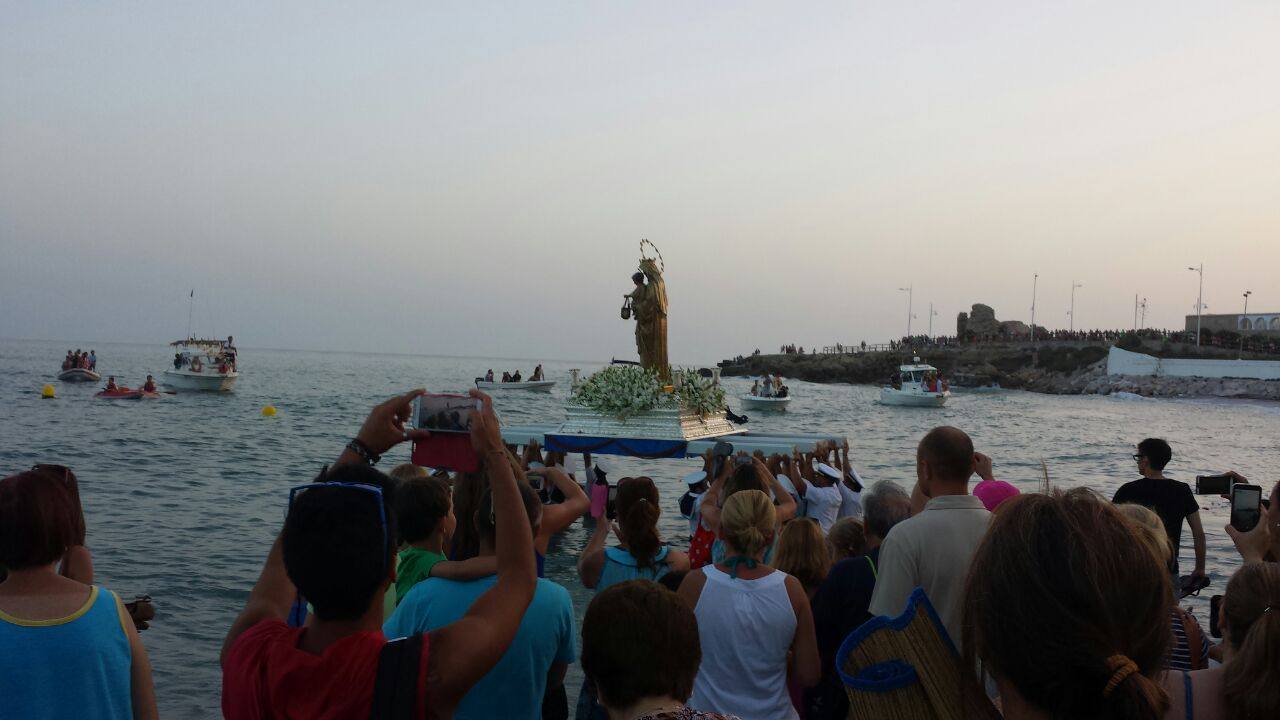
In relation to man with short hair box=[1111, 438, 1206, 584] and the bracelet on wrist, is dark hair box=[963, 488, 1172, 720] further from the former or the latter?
man with short hair box=[1111, 438, 1206, 584]

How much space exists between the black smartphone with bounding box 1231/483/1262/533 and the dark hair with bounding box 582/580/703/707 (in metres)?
3.66

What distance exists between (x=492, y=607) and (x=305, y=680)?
1.47 feet

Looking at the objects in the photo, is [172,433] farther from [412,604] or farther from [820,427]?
[412,604]

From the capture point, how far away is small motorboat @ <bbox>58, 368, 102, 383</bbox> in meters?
55.8

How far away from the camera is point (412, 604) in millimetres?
3242

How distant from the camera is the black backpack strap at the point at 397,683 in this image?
6.57 ft

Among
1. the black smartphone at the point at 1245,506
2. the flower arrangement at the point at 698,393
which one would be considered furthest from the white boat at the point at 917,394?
the black smartphone at the point at 1245,506

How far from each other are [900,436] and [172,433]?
28562 mm

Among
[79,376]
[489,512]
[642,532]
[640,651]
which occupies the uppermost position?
[489,512]

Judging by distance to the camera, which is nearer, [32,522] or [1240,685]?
[1240,685]

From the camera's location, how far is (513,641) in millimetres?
3191

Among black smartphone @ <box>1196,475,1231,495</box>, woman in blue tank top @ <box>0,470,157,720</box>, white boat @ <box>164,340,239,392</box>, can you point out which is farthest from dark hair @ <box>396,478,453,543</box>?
white boat @ <box>164,340,239,392</box>

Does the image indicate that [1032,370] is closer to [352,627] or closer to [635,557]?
[635,557]

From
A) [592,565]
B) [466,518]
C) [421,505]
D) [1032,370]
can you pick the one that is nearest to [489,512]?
[466,518]
